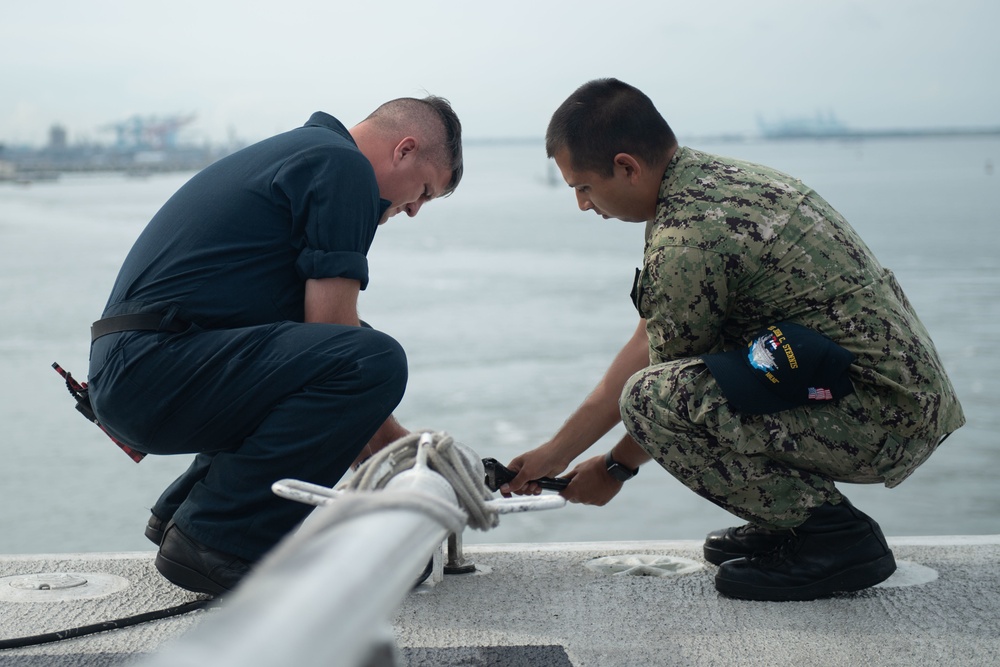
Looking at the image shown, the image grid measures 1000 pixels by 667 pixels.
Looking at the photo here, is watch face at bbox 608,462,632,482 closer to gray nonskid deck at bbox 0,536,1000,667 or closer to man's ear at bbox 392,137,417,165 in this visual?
gray nonskid deck at bbox 0,536,1000,667

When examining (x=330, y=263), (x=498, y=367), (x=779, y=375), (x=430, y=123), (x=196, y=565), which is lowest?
(x=498, y=367)

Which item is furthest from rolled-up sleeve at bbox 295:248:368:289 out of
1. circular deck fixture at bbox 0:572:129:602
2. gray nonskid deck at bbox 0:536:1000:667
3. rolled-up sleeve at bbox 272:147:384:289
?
circular deck fixture at bbox 0:572:129:602

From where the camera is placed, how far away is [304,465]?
2.33 m

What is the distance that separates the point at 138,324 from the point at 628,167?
115cm

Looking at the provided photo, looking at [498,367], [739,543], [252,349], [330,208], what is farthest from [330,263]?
[498,367]

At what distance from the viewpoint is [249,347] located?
7.77 ft

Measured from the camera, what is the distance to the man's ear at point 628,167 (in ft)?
8.43

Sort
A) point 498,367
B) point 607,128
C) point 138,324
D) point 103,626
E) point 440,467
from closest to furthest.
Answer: point 440,467 < point 103,626 < point 138,324 < point 607,128 < point 498,367

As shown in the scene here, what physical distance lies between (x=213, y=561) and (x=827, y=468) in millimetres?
1327

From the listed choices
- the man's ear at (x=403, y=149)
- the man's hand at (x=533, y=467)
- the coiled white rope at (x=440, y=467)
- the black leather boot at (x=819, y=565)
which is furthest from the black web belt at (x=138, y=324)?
the black leather boot at (x=819, y=565)

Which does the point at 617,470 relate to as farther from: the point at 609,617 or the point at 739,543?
the point at 609,617

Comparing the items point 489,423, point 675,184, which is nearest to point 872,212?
point 489,423

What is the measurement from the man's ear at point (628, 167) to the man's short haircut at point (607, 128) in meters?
0.01

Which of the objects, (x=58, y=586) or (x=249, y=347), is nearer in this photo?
(x=249, y=347)
